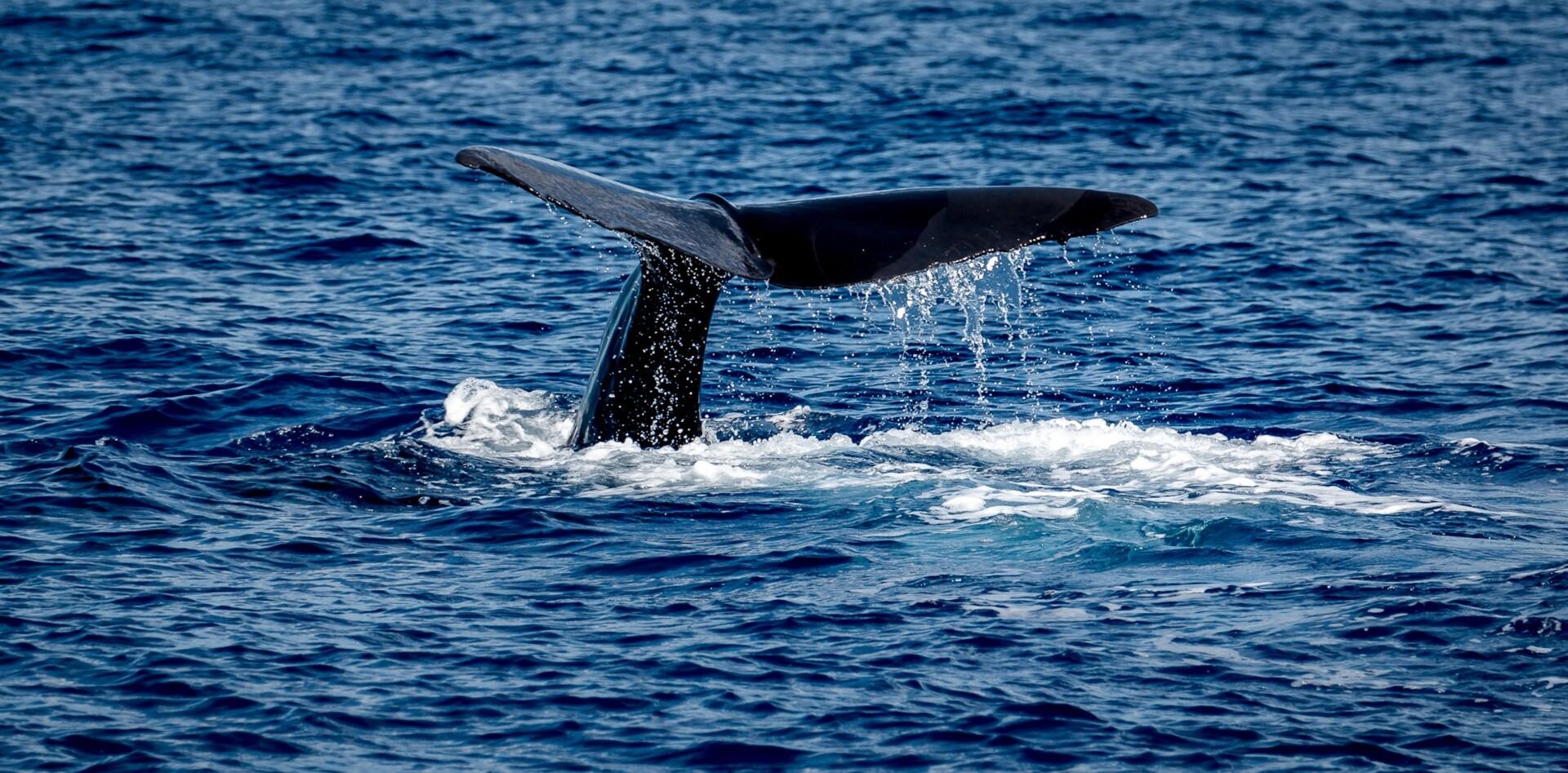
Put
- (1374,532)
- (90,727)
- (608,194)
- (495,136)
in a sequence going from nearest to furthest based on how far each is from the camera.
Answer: (90,727) → (608,194) → (1374,532) → (495,136)

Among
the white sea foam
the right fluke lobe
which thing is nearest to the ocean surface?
the white sea foam

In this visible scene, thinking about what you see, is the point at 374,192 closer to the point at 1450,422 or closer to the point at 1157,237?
the point at 1157,237

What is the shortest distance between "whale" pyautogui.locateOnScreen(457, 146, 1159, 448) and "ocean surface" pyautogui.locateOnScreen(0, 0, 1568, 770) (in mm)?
280

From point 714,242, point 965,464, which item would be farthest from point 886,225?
point 965,464

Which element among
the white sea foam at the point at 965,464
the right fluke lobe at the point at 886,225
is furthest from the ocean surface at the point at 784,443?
the right fluke lobe at the point at 886,225

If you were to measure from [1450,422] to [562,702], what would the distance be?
813 cm

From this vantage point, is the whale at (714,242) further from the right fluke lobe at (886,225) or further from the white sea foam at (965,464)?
the white sea foam at (965,464)

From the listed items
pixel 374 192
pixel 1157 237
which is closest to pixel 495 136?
pixel 374 192

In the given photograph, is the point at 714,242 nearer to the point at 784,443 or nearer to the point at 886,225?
the point at 886,225

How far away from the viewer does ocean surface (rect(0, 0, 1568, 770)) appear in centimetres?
785

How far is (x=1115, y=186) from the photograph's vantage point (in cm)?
2153

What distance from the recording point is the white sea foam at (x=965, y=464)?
10898mm

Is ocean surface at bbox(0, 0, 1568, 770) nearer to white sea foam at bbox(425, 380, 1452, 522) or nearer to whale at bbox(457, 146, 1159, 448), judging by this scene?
white sea foam at bbox(425, 380, 1452, 522)

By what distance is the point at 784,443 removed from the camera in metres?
12.4
